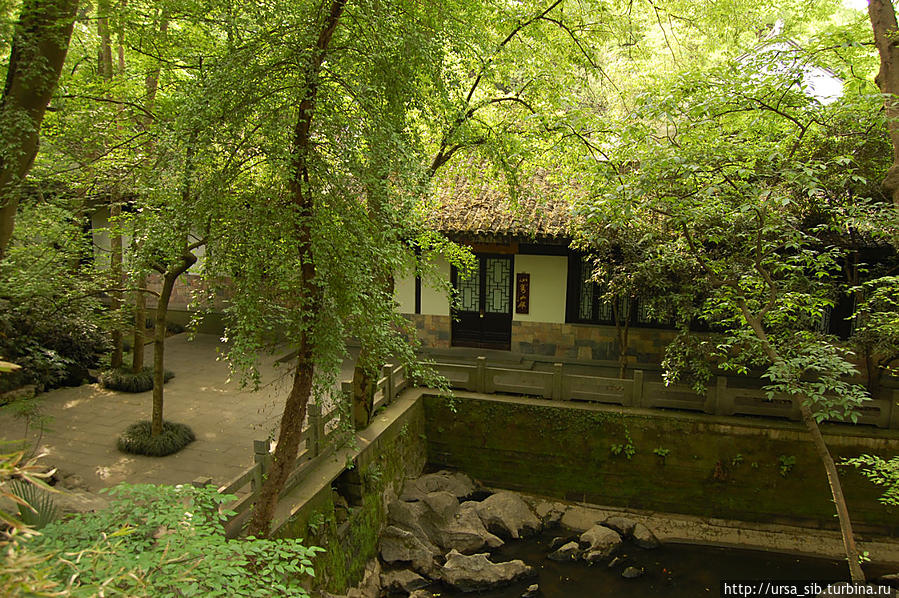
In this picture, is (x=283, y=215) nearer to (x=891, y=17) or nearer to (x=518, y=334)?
(x=891, y=17)

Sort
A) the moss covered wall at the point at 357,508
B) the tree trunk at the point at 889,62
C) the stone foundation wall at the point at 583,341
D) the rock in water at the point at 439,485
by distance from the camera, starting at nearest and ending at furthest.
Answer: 1. the tree trunk at the point at 889,62
2. the moss covered wall at the point at 357,508
3. the rock in water at the point at 439,485
4. the stone foundation wall at the point at 583,341

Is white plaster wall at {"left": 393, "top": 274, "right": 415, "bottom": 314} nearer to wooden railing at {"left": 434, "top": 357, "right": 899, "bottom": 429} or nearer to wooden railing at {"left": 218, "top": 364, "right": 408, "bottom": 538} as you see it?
wooden railing at {"left": 434, "top": 357, "right": 899, "bottom": 429}

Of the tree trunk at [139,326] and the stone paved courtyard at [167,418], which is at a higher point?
the tree trunk at [139,326]

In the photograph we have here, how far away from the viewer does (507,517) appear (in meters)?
8.88

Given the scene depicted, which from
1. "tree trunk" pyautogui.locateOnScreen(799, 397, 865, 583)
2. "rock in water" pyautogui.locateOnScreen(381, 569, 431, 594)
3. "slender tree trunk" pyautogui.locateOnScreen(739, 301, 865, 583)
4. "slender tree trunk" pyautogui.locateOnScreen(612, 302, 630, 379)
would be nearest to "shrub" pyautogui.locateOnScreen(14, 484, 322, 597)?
"rock in water" pyautogui.locateOnScreen(381, 569, 431, 594)

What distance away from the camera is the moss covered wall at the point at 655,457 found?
8914 millimetres

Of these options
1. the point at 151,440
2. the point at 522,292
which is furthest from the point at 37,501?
the point at 522,292

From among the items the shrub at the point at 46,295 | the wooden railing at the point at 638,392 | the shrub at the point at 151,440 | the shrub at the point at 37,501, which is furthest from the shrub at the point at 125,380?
the shrub at the point at 37,501

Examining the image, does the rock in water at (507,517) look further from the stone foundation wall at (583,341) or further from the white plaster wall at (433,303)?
the white plaster wall at (433,303)

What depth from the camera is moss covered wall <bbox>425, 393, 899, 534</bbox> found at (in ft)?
29.2

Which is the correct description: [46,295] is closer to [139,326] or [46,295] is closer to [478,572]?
[139,326]

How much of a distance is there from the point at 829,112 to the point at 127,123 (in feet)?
27.8

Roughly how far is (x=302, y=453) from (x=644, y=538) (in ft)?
17.3

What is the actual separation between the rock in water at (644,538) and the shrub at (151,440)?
6766 mm
